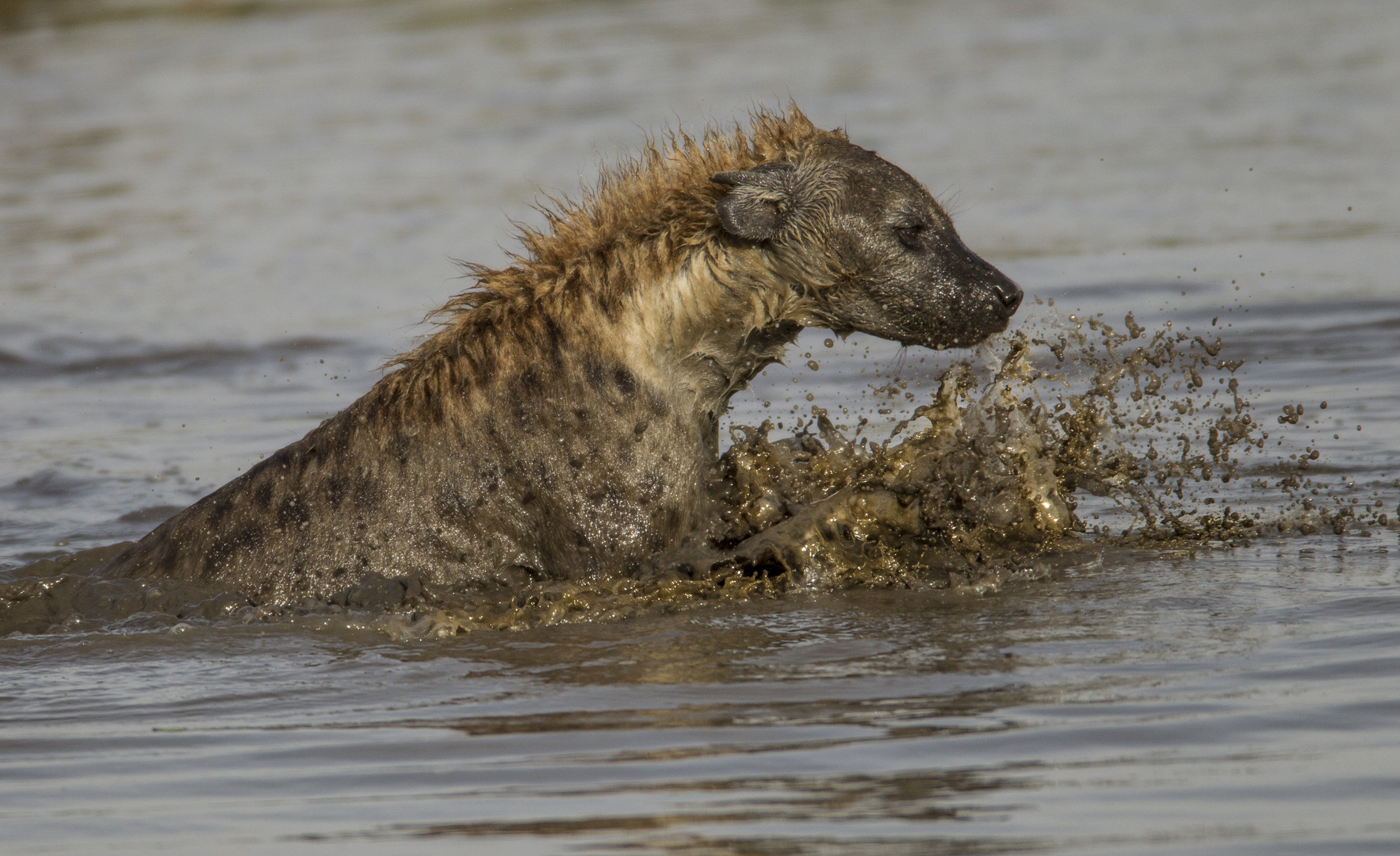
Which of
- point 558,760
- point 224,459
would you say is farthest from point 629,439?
point 224,459

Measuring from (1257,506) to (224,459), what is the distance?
247 inches

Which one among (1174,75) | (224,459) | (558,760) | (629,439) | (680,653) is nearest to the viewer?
(558,760)

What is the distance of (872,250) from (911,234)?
19 centimetres

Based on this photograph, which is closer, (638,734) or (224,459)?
(638,734)

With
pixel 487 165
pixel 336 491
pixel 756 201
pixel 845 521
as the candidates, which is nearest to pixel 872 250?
pixel 756 201

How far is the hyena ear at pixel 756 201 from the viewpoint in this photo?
7477 mm

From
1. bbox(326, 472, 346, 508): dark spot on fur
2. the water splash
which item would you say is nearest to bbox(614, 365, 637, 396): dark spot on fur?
the water splash

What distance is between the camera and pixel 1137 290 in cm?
1345

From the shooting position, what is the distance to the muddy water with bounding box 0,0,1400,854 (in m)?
5.20

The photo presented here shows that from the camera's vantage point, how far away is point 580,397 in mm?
7445

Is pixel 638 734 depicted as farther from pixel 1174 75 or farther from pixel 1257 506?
pixel 1174 75

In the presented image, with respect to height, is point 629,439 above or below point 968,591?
above

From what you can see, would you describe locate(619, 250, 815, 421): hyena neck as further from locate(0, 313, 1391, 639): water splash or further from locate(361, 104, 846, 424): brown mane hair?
locate(0, 313, 1391, 639): water splash

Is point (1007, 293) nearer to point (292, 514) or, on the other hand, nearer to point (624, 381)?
point (624, 381)
